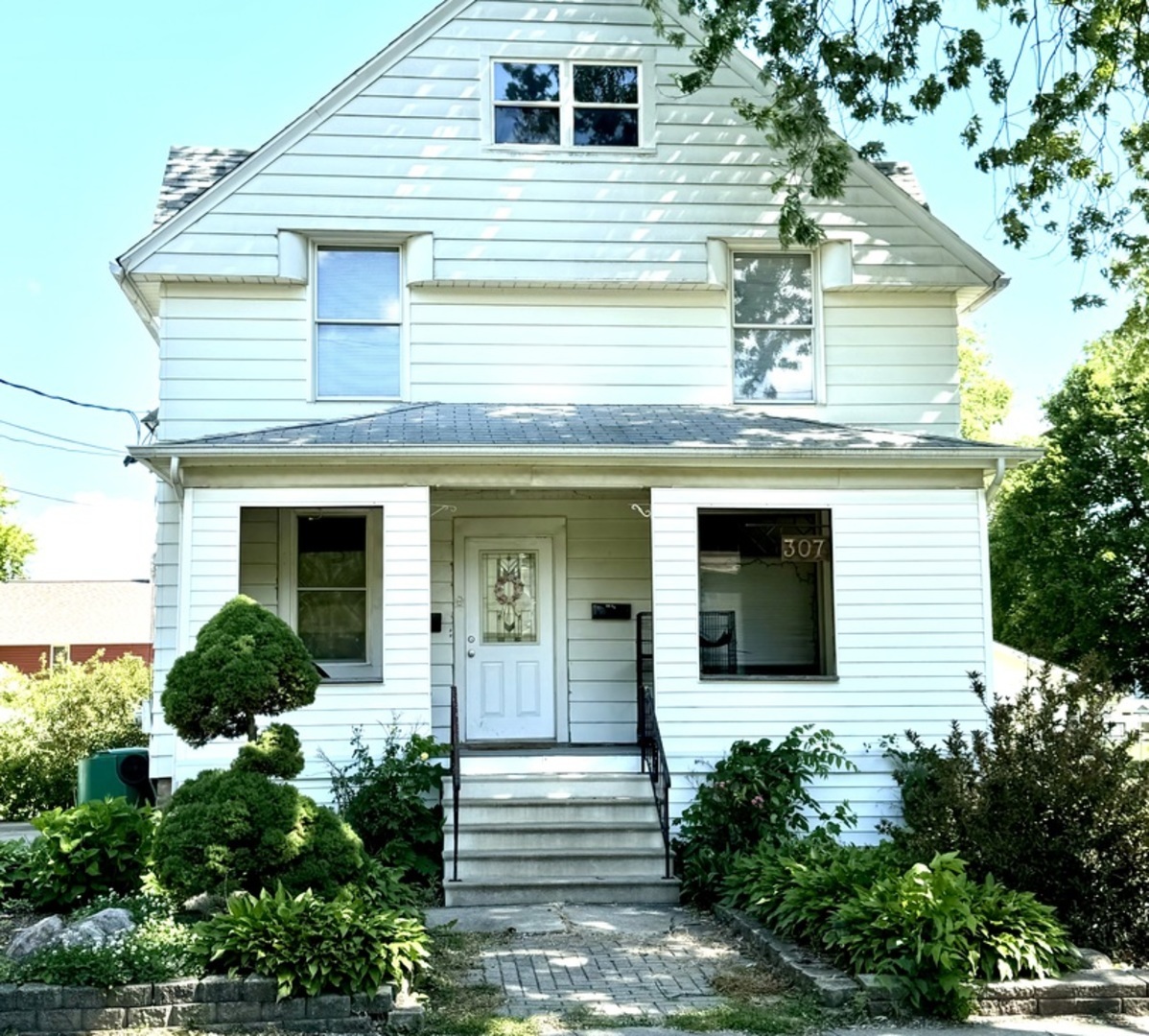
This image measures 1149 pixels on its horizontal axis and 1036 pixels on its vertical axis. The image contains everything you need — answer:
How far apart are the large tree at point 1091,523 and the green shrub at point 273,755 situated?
22.0 m

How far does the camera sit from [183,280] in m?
12.5

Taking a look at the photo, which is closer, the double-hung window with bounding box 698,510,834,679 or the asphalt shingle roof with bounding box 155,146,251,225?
the double-hung window with bounding box 698,510,834,679

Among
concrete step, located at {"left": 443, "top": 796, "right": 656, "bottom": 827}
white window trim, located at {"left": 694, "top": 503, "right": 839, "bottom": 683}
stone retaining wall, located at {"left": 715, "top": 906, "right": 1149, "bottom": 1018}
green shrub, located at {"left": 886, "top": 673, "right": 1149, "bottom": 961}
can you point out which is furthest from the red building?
stone retaining wall, located at {"left": 715, "top": 906, "right": 1149, "bottom": 1018}

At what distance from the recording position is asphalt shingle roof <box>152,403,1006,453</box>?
11203 mm

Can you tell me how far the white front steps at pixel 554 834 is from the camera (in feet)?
33.1

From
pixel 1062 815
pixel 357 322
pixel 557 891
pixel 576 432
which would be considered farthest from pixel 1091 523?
pixel 1062 815

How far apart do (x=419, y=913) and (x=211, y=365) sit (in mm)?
6026

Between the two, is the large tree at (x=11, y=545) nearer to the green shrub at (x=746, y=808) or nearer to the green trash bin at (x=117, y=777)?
the green trash bin at (x=117, y=777)

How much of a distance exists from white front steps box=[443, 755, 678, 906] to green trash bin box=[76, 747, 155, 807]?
3652 millimetres

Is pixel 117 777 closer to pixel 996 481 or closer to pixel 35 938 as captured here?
pixel 35 938

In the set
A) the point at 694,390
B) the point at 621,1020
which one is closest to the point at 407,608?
the point at 694,390

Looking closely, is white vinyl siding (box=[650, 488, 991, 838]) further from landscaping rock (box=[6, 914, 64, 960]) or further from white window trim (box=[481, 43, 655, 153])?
landscaping rock (box=[6, 914, 64, 960])

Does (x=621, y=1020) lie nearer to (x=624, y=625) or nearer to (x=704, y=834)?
(x=704, y=834)

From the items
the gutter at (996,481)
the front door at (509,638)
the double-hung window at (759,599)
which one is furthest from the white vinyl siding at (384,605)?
the gutter at (996,481)
